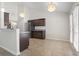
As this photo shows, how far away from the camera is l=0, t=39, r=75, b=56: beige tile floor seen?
2.17 m

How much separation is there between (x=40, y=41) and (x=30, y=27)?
0.40m

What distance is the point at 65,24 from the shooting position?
7.22 feet

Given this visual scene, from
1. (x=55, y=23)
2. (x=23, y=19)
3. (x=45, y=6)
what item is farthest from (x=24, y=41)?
(x=45, y=6)

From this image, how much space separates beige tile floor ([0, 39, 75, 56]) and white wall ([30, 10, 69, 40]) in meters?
0.13

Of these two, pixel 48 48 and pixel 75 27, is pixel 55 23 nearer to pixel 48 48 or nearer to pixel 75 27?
pixel 75 27

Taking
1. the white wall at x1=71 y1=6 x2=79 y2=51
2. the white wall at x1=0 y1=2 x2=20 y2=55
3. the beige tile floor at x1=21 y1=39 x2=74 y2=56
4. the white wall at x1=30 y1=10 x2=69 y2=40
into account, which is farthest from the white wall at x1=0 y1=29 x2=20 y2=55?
the white wall at x1=71 y1=6 x2=79 y2=51

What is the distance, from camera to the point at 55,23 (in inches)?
89.5

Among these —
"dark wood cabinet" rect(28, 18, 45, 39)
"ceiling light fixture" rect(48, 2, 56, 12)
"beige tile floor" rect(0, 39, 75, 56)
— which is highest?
"ceiling light fixture" rect(48, 2, 56, 12)

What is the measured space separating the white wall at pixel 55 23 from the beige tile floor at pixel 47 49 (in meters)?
0.13

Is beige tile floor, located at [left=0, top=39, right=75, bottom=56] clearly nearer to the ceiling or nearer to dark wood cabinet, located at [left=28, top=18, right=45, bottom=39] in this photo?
dark wood cabinet, located at [left=28, top=18, right=45, bottom=39]

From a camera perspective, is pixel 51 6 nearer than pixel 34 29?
Yes

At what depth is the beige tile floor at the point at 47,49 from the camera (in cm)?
217

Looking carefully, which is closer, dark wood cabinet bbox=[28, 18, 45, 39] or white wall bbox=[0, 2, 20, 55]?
white wall bbox=[0, 2, 20, 55]

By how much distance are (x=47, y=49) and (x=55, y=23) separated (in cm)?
62
